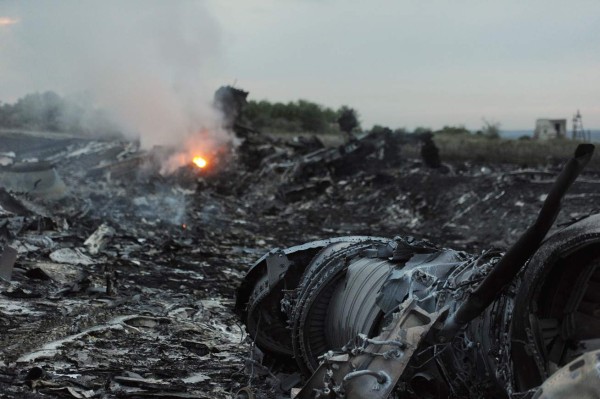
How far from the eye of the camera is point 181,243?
1169 cm

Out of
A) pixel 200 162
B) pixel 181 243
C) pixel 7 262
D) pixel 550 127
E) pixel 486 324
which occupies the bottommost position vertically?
pixel 181 243

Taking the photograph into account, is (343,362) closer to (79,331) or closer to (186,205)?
(79,331)

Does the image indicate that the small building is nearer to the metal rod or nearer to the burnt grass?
the burnt grass

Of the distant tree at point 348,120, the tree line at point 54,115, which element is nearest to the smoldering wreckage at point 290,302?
the distant tree at point 348,120

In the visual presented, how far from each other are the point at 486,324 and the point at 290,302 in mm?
1975

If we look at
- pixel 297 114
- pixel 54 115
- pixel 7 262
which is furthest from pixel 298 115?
pixel 7 262

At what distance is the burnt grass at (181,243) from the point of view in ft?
16.7

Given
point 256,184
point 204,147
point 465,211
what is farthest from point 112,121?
point 465,211

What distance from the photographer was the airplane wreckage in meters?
2.60

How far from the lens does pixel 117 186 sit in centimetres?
1809

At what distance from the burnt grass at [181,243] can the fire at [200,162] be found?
529 mm

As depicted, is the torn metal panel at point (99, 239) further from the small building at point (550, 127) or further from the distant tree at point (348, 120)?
the small building at point (550, 127)

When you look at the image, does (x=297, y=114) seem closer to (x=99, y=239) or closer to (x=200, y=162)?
(x=200, y=162)

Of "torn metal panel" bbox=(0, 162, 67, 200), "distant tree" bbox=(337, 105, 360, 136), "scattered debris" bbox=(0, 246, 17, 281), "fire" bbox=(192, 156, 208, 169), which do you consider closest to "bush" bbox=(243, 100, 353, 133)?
"distant tree" bbox=(337, 105, 360, 136)
